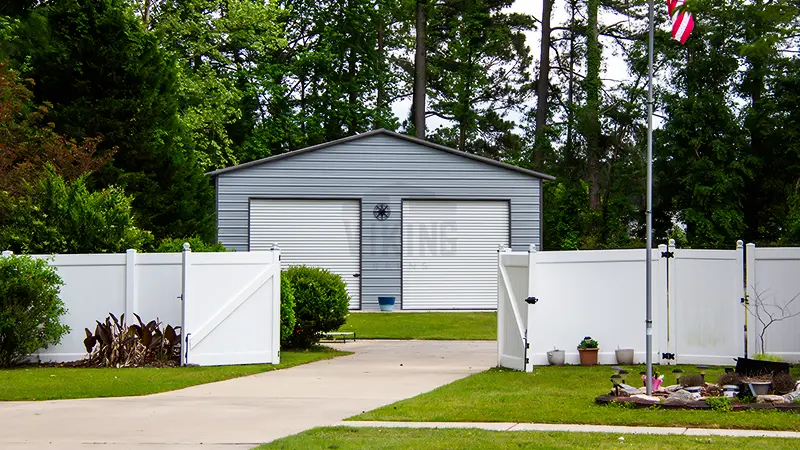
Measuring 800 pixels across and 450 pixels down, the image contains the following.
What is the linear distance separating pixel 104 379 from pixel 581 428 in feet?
24.5

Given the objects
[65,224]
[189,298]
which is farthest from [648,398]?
[65,224]

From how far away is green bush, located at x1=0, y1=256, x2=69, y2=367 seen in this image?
16.5 metres

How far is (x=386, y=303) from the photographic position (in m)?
31.9

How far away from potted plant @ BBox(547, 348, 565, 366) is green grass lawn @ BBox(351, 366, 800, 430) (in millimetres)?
1768

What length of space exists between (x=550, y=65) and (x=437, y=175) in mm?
21368

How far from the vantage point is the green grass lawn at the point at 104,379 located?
13312mm

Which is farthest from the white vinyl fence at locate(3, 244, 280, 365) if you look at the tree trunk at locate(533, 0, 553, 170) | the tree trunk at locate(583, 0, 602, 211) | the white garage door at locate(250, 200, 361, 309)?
the tree trunk at locate(533, 0, 553, 170)

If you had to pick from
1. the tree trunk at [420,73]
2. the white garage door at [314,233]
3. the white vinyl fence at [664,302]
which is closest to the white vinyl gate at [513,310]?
the white vinyl fence at [664,302]

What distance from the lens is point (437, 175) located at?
32438mm

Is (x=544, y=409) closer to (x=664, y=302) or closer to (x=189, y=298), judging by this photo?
(x=664, y=302)

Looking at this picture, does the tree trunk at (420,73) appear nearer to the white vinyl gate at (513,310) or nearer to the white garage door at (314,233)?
the white garage door at (314,233)

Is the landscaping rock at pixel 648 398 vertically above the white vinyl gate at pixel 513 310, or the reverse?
the white vinyl gate at pixel 513 310

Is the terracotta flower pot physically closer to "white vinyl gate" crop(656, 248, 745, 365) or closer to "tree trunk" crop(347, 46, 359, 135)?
"white vinyl gate" crop(656, 248, 745, 365)

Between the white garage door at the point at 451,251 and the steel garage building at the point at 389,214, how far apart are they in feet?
0.10
